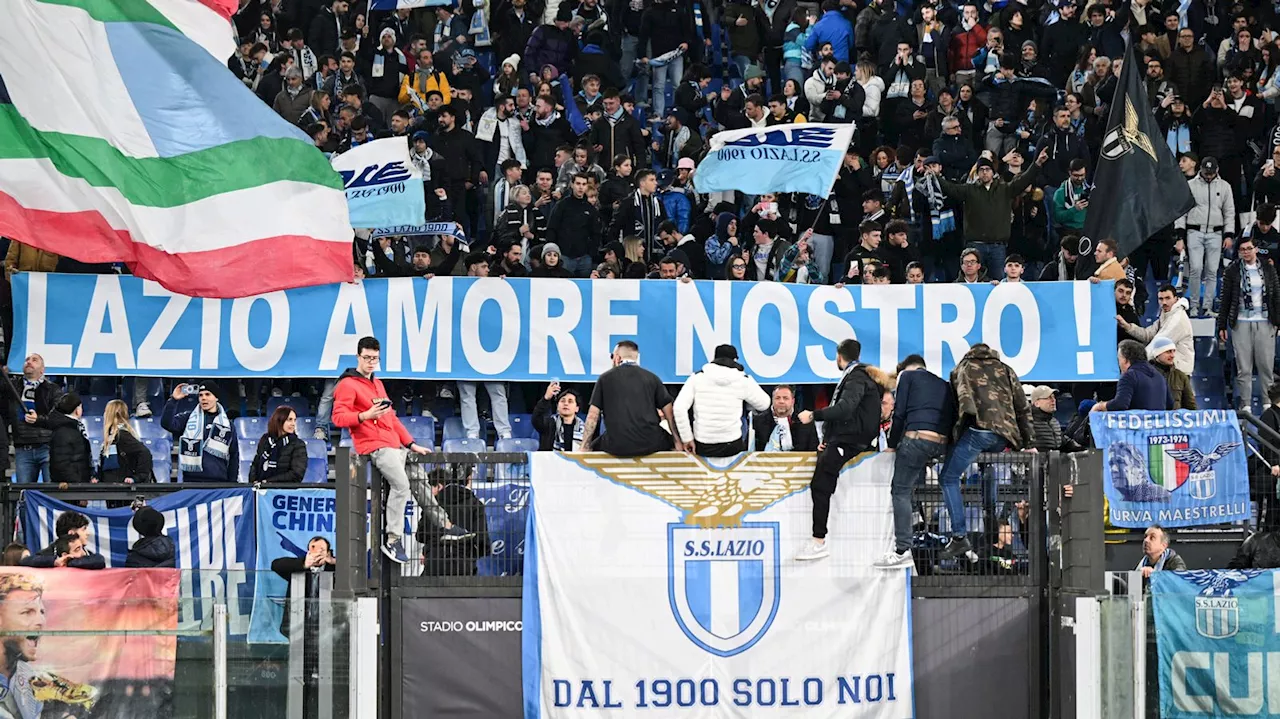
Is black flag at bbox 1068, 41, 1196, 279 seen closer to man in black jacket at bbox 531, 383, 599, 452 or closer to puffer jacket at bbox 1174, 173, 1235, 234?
puffer jacket at bbox 1174, 173, 1235, 234

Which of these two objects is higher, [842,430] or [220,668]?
[842,430]

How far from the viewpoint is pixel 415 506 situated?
14492mm

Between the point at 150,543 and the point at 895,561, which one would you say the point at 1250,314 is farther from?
the point at 150,543

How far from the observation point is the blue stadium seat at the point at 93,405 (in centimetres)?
2047

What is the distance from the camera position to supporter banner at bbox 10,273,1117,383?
64.5 ft

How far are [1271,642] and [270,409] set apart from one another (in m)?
11.3

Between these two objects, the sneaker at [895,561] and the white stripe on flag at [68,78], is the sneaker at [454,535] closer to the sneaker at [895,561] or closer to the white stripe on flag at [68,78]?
the sneaker at [895,561]

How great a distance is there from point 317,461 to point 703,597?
6.91 m

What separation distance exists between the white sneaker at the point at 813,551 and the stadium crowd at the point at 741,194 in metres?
1.37

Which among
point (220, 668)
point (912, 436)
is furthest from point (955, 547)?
point (220, 668)

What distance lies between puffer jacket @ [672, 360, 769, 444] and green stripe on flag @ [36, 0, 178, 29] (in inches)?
306

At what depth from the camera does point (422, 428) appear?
66.3 ft

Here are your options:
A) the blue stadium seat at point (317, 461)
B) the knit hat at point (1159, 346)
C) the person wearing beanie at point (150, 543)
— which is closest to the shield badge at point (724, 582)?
the person wearing beanie at point (150, 543)

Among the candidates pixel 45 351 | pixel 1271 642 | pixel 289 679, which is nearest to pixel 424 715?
pixel 289 679
